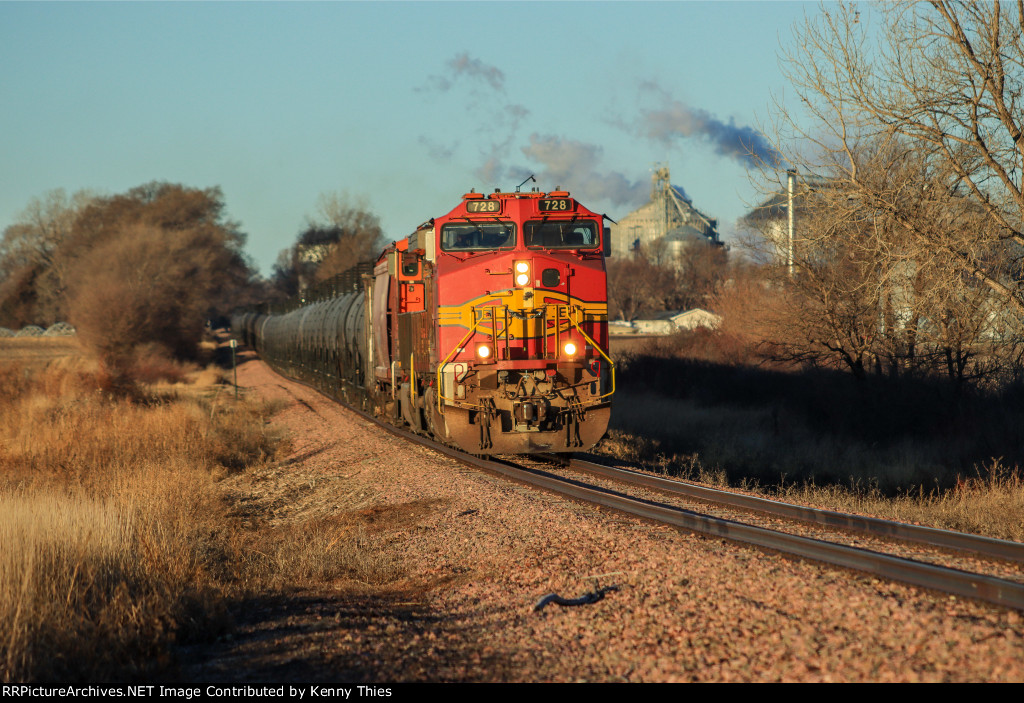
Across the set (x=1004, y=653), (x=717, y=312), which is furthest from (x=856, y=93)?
(x=717, y=312)

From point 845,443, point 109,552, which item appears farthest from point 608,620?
point 845,443

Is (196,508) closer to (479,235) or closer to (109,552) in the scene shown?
(109,552)

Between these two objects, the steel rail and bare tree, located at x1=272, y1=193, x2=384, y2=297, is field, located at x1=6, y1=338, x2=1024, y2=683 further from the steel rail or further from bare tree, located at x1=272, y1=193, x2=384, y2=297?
bare tree, located at x1=272, y1=193, x2=384, y2=297

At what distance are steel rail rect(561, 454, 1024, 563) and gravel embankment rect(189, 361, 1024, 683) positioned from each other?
1638 mm

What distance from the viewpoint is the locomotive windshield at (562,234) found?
12.9m

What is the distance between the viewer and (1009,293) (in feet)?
47.5

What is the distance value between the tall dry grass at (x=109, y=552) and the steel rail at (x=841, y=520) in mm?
5526

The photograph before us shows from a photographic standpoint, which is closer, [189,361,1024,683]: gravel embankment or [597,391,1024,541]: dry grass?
[189,361,1024,683]: gravel embankment

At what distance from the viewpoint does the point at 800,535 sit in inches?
314

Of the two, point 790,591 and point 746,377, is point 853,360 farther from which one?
point 790,591

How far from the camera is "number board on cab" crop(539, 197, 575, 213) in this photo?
1302 centimetres

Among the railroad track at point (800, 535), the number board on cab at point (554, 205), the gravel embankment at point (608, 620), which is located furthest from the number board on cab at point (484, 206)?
the gravel embankment at point (608, 620)

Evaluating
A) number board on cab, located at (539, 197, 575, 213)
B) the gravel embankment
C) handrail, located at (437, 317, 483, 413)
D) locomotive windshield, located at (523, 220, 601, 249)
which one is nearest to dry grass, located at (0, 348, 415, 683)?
the gravel embankment

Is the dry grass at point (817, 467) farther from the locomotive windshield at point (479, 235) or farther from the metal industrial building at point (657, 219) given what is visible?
the metal industrial building at point (657, 219)
